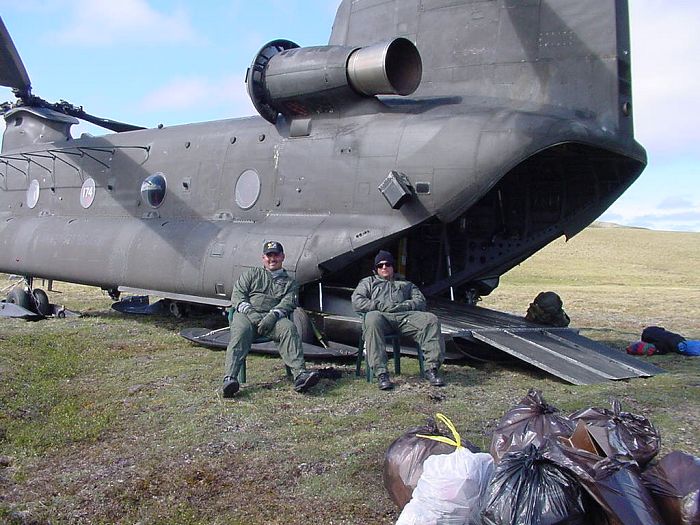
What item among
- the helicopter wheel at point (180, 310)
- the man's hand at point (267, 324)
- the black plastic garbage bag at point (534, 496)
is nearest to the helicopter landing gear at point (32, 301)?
the helicopter wheel at point (180, 310)

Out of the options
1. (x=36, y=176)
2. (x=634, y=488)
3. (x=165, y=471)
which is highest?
(x=36, y=176)

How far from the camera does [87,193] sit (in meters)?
11.6

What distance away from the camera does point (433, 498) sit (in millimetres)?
3025

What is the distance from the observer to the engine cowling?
7676 mm

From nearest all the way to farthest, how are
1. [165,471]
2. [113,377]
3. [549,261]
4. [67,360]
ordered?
1. [165,471]
2. [113,377]
3. [67,360]
4. [549,261]

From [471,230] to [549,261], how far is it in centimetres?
2898

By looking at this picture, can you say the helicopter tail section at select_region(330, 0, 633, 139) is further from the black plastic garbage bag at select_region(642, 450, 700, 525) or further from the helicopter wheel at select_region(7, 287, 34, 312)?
the helicopter wheel at select_region(7, 287, 34, 312)

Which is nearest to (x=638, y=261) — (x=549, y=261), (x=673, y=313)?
(x=549, y=261)

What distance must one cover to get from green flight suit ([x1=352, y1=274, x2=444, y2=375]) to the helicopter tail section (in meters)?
2.48

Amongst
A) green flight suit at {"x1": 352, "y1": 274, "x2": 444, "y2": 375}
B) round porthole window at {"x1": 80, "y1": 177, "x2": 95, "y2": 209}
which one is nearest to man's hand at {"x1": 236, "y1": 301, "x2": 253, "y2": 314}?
green flight suit at {"x1": 352, "y1": 274, "x2": 444, "y2": 375}

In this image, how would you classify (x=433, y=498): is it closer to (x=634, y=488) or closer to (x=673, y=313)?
(x=634, y=488)

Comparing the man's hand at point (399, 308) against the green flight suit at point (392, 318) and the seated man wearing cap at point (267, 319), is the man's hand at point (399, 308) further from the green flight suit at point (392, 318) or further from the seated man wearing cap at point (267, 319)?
the seated man wearing cap at point (267, 319)

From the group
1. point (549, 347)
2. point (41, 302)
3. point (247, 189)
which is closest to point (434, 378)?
point (549, 347)

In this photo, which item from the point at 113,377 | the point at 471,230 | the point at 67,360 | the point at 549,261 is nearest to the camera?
the point at 113,377
